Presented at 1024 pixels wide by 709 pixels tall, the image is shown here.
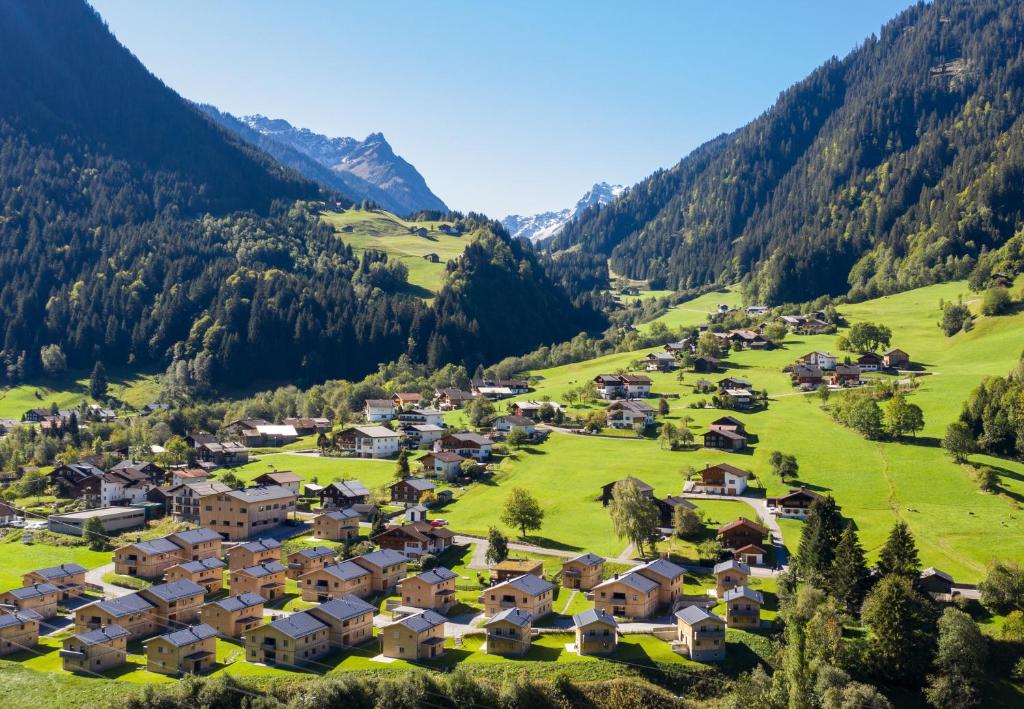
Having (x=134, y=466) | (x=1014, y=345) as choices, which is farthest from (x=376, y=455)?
(x=1014, y=345)

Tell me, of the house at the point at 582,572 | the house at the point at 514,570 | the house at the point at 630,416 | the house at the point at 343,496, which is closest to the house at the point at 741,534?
the house at the point at 582,572

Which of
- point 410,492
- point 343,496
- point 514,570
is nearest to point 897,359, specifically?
point 410,492

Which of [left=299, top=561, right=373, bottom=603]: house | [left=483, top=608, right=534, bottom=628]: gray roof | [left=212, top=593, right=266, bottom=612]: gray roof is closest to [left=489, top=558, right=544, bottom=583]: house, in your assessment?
[left=483, top=608, right=534, bottom=628]: gray roof

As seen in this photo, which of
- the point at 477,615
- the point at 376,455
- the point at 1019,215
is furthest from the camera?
the point at 1019,215

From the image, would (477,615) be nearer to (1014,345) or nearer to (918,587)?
(918,587)

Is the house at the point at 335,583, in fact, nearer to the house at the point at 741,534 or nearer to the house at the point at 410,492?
the house at the point at 410,492

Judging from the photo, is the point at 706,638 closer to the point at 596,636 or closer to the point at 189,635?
the point at 596,636

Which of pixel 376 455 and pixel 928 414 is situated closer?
pixel 928 414

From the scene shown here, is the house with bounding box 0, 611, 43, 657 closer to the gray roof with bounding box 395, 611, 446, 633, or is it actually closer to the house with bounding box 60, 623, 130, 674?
the house with bounding box 60, 623, 130, 674
